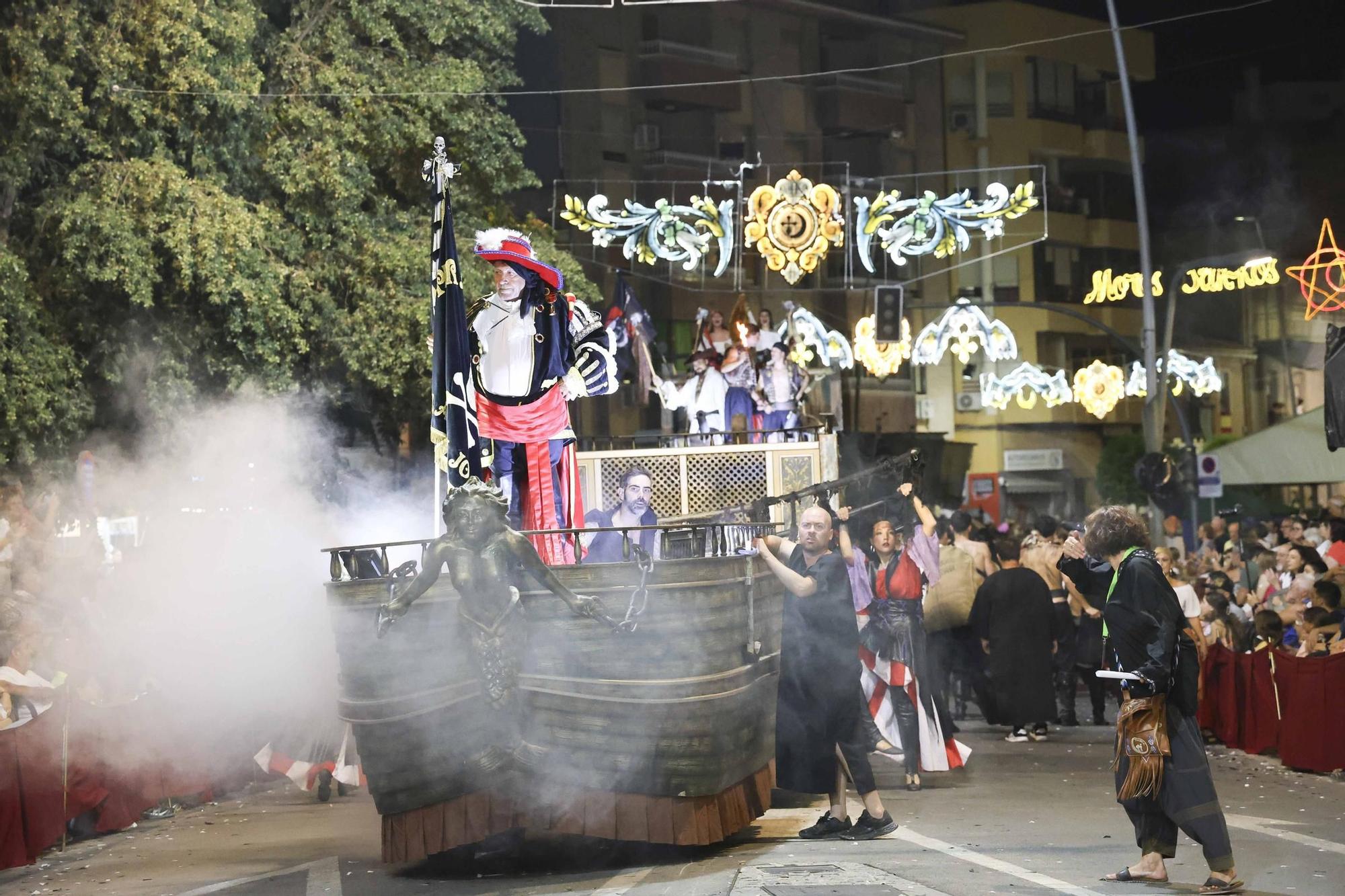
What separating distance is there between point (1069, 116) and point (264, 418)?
35.7m

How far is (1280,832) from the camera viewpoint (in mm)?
9172

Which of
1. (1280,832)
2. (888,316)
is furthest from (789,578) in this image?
(888,316)

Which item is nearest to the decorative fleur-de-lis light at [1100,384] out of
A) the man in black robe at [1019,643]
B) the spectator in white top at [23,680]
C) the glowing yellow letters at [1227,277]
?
the glowing yellow letters at [1227,277]

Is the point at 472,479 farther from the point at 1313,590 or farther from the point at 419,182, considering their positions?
the point at 419,182

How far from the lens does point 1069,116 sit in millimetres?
50188

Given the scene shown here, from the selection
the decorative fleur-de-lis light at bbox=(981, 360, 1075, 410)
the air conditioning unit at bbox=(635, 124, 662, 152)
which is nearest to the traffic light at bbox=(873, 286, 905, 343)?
the decorative fleur-de-lis light at bbox=(981, 360, 1075, 410)

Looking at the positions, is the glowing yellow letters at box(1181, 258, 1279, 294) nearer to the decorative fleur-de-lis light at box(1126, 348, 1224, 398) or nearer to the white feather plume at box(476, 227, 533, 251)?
the decorative fleur-de-lis light at box(1126, 348, 1224, 398)

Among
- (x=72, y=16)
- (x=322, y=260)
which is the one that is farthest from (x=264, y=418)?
(x=72, y=16)

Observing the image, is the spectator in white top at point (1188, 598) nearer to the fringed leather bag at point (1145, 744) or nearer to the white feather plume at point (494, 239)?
the fringed leather bag at point (1145, 744)

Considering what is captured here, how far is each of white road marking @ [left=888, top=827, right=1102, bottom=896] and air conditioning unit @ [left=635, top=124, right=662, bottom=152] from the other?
30.6 meters

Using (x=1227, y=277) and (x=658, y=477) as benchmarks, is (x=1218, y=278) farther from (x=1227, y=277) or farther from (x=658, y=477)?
(x=658, y=477)

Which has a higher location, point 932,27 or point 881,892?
point 932,27

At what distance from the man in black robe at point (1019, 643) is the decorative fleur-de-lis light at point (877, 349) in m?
8.95

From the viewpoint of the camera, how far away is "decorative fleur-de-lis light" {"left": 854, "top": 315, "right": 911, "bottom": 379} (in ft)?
76.6
